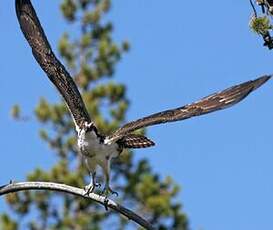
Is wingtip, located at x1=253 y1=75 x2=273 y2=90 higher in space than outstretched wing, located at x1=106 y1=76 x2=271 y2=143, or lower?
lower

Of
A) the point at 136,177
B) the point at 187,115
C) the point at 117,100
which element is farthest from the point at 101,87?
the point at 187,115

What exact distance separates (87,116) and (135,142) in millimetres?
513

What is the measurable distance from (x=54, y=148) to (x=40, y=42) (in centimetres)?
2184

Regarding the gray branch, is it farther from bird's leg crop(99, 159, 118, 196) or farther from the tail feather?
the tail feather

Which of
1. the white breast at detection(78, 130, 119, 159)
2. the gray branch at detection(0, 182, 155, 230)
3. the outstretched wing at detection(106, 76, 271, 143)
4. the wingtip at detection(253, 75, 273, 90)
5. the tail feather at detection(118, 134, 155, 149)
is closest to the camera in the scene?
the gray branch at detection(0, 182, 155, 230)

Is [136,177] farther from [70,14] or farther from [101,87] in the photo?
[70,14]

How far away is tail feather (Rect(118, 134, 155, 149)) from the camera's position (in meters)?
8.86

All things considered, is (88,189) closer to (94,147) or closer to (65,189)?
(94,147)

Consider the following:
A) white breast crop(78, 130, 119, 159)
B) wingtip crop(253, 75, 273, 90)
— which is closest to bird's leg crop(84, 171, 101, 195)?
white breast crop(78, 130, 119, 159)

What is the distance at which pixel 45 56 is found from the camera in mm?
9875

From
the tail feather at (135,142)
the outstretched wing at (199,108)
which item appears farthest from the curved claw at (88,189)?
the tail feather at (135,142)

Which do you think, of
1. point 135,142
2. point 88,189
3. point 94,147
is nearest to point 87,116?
point 135,142

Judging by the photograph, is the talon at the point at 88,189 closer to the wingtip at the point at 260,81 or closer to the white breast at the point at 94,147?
the white breast at the point at 94,147

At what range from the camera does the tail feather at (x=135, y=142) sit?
29.1 feet
